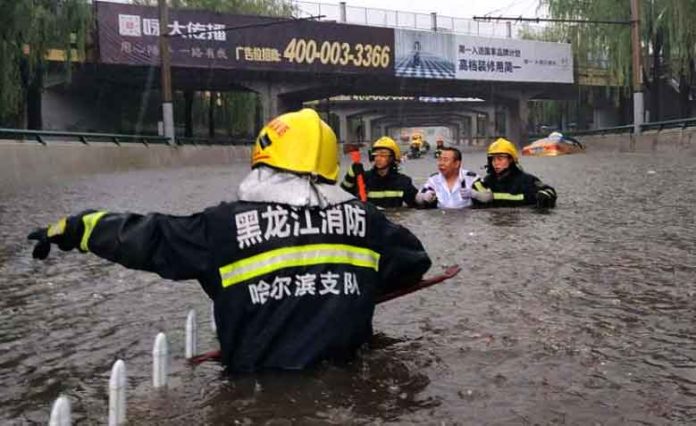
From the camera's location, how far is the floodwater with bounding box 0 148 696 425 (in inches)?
127

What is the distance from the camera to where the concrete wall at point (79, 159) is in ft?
58.2

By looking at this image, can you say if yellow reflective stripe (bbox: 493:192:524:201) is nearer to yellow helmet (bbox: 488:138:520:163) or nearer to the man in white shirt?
the man in white shirt

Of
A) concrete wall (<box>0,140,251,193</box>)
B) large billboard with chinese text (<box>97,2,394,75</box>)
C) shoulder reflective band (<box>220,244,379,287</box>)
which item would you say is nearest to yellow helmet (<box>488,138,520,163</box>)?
shoulder reflective band (<box>220,244,379,287</box>)

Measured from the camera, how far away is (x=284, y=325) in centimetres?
336

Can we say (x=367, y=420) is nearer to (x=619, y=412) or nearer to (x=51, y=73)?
(x=619, y=412)

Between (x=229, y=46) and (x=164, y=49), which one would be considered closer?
(x=164, y=49)

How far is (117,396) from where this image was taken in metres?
2.96

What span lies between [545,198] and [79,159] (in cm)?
1540

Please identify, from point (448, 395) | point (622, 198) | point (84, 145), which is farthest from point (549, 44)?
point (448, 395)

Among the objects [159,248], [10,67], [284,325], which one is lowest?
[284,325]

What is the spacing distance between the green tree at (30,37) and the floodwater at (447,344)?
1516 cm

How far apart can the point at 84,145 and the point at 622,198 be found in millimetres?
15943

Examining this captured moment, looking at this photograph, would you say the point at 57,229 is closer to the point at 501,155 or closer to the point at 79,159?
A: the point at 501,155

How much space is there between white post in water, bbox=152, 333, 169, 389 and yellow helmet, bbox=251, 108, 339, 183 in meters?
0.85
